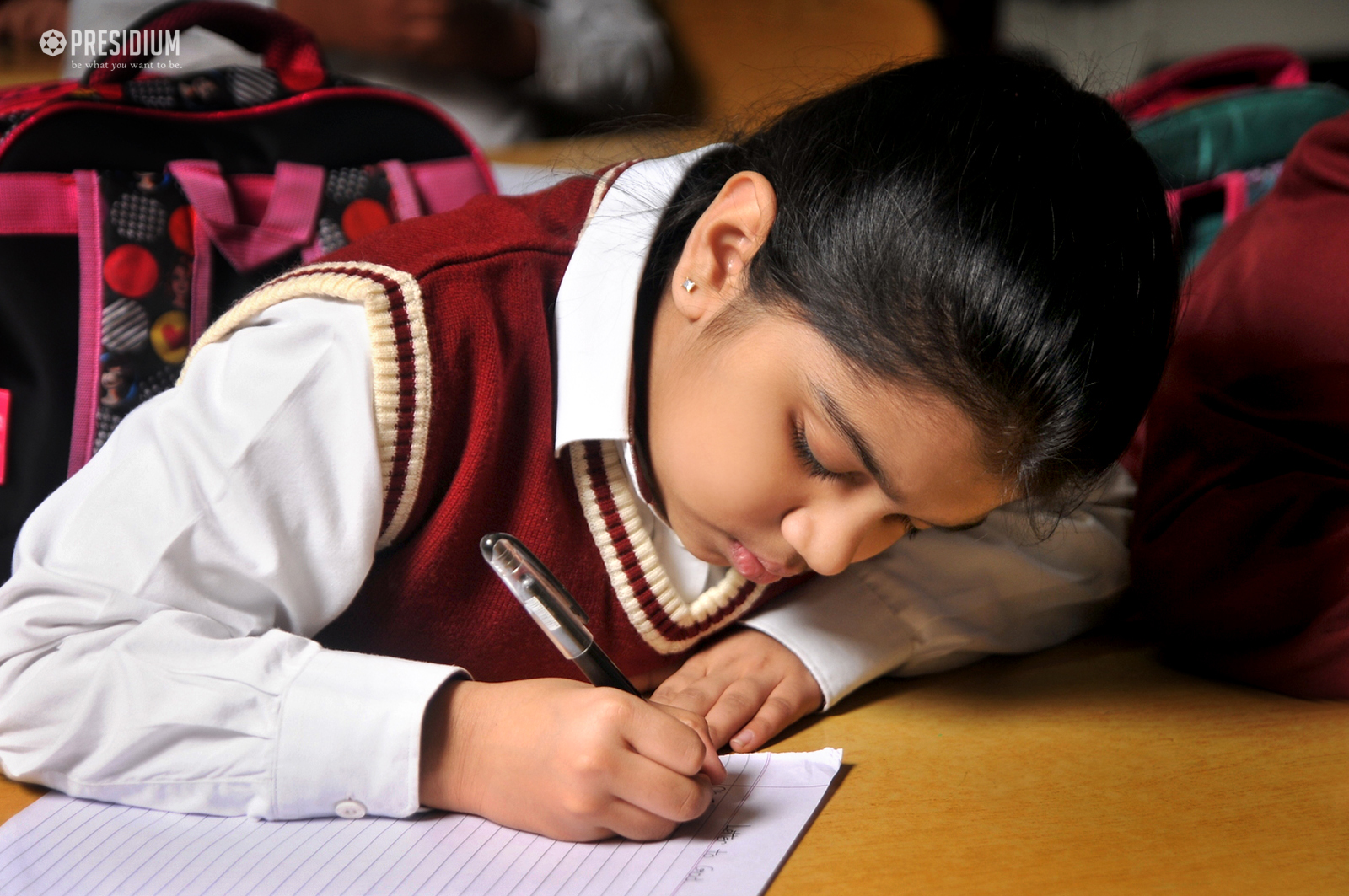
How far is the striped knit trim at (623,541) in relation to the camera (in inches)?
22.7

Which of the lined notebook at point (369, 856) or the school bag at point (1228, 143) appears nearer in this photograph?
the lined notebook at point (369, 856)

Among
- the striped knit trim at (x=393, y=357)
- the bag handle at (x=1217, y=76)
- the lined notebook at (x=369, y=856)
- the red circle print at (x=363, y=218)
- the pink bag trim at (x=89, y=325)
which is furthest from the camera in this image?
the bag handle at (x=1217, y=76)

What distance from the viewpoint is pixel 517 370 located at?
567 mm

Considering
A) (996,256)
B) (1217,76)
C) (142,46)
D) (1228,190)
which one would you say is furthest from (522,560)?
(1217,76)

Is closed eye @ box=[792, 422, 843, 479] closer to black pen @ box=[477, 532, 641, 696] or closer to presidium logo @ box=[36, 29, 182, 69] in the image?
black pen @ box=[477, 532, 641, 696]

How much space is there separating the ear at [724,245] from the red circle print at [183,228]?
305mm

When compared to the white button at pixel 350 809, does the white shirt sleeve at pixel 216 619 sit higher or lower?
higher

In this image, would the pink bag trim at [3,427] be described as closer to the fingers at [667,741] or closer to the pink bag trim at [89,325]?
the pink bag trim at [89,325]

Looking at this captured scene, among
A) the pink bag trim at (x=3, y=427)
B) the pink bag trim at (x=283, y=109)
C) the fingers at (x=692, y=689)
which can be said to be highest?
the pink bag trim at (x=283, y=109)

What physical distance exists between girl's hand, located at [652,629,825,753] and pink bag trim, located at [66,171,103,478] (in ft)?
1.14

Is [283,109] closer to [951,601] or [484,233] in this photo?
[484,233]

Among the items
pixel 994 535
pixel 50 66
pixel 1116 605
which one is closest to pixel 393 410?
pixel 994 535

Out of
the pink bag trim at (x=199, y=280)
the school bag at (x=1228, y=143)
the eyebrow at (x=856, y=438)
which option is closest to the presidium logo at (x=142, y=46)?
the pink bag trim at (x=199, y=280)

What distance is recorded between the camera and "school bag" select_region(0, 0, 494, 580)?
60cm
